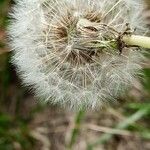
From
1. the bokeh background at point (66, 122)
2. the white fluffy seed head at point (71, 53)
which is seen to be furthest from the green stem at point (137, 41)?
the bokeh background at point (66, 122)

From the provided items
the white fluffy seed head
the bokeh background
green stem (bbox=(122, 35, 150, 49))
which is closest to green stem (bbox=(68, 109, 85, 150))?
the bokeh background

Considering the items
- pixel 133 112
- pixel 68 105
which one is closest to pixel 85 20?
pixel 68 105

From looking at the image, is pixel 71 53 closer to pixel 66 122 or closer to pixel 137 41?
pixel 137 41

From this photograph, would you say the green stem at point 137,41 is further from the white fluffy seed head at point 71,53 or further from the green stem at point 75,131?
the green stem at point 75,131

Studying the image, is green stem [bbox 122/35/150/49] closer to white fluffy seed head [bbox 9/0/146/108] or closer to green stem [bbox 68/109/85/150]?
white fluffy seed head [bbox 9/0/146/108]

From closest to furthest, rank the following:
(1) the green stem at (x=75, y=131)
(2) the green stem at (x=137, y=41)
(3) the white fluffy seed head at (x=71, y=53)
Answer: (2) the green stem at (x=137, y=41) → (3) the white fluffy seed head at (x=71, y=53) → (1) the green stem at (x=75, y=131)

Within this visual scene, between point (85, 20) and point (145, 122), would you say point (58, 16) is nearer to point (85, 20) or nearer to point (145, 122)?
point (85, 20)

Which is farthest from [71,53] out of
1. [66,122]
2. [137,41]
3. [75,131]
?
[66,122]
